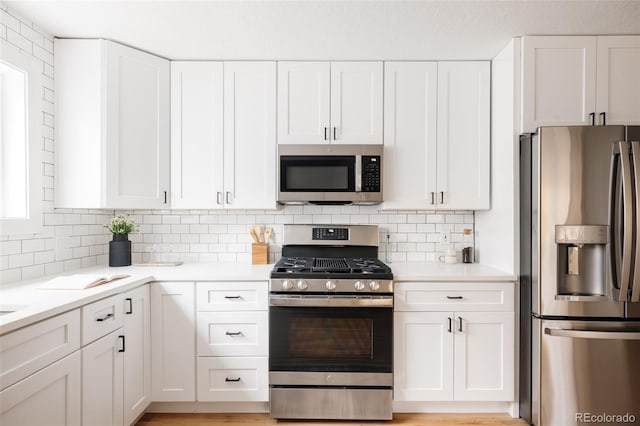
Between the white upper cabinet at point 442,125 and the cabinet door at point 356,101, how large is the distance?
0.25ft

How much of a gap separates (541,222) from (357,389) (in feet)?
4.74

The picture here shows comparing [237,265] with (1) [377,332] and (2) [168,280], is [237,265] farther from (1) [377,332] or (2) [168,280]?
(1) [377,332]

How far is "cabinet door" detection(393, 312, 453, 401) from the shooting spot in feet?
7.75

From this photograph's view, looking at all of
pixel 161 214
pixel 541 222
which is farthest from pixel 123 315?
pixel 541 222

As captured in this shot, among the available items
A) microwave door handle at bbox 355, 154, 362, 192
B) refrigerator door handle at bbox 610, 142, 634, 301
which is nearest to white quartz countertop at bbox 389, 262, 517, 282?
refrigerator door handle at bbox 610, 142, 634, 301

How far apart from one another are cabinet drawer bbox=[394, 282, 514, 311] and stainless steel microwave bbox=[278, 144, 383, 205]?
0.66 m

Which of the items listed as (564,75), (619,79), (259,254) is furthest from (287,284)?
(619,79)

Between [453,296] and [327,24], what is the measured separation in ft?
5.87

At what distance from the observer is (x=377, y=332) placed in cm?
231

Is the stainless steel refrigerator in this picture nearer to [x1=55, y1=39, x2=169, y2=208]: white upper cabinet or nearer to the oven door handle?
the oven door handle

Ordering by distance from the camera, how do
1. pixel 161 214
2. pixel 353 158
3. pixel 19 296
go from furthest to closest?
pixel 161 214
pixel 353 158
pixel 19 296

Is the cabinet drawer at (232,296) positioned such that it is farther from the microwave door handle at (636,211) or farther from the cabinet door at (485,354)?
the microwave door handle at (636,211)

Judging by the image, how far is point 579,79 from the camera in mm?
2334

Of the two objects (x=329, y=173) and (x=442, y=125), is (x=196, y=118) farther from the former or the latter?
(x=442, y=125)
